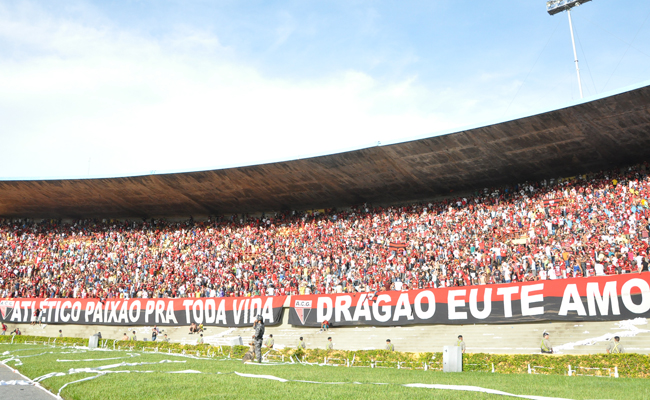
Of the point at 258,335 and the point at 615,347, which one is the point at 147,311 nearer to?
the point at 258,335

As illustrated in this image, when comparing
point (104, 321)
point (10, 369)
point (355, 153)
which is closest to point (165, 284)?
point (104, 321)

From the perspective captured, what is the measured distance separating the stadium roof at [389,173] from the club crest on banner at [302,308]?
10.2 meters

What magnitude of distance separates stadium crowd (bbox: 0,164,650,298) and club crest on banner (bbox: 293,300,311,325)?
3.82 feet

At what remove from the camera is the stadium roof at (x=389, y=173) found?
88.7 feet

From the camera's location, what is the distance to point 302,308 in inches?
1163

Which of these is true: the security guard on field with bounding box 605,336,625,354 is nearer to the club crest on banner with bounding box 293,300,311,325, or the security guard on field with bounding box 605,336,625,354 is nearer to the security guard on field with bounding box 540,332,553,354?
the security guard on field with bounding box 540,332,553,354

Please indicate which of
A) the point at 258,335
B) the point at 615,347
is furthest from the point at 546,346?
the point at 258,335

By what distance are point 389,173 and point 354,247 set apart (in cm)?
581

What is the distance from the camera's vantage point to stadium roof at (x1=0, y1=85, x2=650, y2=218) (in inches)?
1065

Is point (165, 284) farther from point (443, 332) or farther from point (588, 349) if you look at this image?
point (588, 349)

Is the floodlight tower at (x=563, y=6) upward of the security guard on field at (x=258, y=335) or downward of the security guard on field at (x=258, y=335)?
upward

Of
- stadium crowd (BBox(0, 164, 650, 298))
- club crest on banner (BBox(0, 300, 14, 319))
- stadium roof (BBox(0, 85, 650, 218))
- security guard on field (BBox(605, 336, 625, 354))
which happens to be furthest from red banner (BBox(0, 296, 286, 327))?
security guard on field (BBox(605, 336, 625, 354))

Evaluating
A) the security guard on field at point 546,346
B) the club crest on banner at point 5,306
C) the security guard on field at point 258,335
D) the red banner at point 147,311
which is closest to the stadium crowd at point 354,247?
the club crest on banner at point 5,306

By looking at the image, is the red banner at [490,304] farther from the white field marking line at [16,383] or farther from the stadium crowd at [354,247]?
the white field marking line at [16,383]
